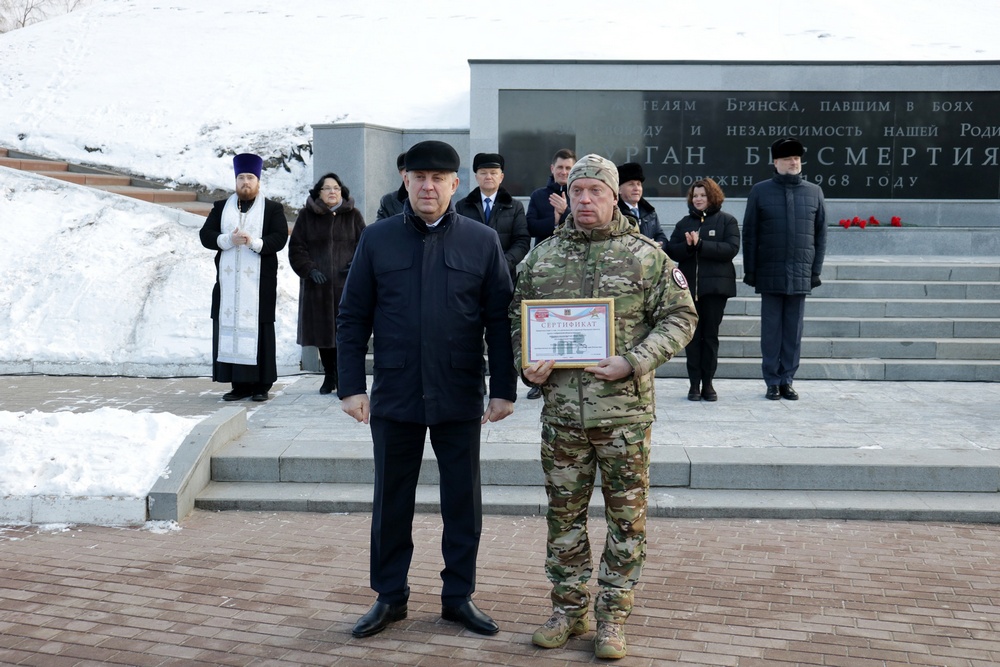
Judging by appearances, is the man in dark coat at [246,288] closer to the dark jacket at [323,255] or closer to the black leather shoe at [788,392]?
the dark jacket at [323,255]

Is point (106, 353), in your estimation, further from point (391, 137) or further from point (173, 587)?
point (173, 587)

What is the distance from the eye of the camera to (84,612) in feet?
15.4

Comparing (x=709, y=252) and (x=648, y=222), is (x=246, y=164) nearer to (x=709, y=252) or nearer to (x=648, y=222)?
(x=648, y=222)

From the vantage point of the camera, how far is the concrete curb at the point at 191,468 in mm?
6148

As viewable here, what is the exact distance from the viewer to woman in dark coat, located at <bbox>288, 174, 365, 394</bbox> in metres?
9.12

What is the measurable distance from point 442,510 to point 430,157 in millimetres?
1576

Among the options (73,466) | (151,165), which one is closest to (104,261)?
(151,165)

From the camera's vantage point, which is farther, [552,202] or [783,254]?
[783,254]

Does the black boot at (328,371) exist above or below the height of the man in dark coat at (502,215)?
below

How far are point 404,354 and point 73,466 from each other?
306 centimetres

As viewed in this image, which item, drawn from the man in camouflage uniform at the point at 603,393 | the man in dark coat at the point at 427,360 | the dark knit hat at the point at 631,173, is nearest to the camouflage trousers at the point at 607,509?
the man in camouflage uniform at the point at 603,393

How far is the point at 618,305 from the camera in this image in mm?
4230

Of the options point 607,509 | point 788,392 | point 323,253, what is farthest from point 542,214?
point 607,509

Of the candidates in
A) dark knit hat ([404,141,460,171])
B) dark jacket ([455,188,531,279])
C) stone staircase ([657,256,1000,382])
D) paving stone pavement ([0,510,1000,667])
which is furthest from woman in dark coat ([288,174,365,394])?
dark knit hat ([404,141,460,171])
